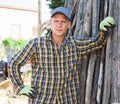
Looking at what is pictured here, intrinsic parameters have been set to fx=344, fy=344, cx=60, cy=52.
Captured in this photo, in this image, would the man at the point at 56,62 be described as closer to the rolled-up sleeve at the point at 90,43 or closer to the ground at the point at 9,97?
the rolled-up sleeve at the point at 90,43

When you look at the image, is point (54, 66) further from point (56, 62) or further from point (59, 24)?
point (59, 24)

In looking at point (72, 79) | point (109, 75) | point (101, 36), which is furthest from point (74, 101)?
A: point (101, 36)

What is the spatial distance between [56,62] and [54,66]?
0.11ft

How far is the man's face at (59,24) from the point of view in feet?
8.75

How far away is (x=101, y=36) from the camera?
2.71 m

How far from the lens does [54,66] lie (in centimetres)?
267

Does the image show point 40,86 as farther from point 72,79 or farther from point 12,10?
point 12,10

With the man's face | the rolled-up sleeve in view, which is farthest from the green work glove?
the man's face

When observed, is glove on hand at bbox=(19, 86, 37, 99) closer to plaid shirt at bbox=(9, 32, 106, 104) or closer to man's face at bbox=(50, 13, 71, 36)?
plaid shirt at bbox=(9, 32, 106, 104)

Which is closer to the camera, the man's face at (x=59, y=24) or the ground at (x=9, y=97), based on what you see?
the man's face at (x=59, y=24)

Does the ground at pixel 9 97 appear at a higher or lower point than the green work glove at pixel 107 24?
lower

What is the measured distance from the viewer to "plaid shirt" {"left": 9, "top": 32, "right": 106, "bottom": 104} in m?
→ 2.67

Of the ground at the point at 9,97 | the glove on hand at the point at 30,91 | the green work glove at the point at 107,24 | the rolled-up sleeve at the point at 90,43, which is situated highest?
the green work glove at the point at 107,24

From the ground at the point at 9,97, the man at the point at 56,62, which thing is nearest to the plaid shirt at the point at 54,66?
the man at the point at 56,62
